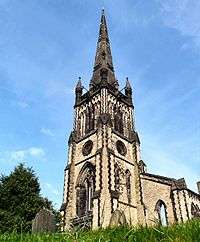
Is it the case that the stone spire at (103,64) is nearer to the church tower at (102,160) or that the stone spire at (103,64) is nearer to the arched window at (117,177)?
the church tower at (102,160)

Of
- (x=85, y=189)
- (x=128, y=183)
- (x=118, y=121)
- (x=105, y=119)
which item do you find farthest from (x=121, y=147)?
(x=85, y=189)

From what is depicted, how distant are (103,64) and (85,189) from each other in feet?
62.3

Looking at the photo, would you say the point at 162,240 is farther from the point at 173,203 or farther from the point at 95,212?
the point at 173,203

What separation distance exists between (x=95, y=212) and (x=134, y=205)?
549cm

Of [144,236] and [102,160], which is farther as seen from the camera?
[102,160]

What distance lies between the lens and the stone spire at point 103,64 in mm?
40125

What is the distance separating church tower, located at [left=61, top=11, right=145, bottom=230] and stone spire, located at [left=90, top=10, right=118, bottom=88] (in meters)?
0.38

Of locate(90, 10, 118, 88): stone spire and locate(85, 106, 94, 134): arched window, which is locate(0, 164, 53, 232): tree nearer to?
locate(85, 106, 94, 134): arched window

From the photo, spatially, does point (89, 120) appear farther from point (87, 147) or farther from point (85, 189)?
point (85, 189)

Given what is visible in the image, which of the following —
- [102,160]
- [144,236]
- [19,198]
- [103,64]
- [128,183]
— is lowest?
[144,236]

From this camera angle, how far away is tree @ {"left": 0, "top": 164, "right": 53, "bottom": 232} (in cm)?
2227

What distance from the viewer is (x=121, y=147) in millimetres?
34531

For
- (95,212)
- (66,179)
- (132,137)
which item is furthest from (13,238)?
(132,137)

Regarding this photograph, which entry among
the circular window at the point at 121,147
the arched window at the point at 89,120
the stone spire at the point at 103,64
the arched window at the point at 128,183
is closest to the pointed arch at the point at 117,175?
the arched window at the point at 128,183
